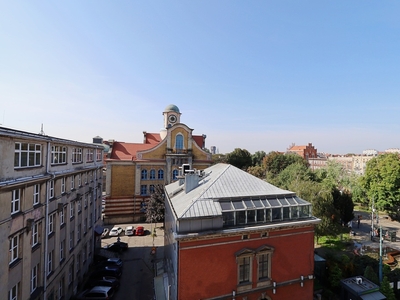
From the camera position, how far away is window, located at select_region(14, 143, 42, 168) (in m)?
10.6

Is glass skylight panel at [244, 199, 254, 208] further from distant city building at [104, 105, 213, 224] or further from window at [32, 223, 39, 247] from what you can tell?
distant city building at [104, 105, 213, 224]

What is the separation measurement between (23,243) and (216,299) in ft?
33.6

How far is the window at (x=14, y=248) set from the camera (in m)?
→ 10.5

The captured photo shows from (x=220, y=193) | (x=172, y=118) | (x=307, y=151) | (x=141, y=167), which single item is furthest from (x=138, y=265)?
(x=307, y=151)

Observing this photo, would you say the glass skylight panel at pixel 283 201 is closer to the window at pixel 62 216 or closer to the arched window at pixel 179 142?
the window at pixel 62 216

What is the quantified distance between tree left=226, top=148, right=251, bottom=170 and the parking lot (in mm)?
38164

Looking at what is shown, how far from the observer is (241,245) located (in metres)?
13.0

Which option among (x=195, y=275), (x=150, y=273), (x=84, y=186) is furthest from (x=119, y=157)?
(x=195, y=275)

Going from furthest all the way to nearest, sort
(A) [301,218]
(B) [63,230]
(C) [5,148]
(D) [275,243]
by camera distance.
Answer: (B) [63,230] → (A) [301,218] → (D) [275,243] → (C) [5,148]

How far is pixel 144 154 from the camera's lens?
36.7 metres

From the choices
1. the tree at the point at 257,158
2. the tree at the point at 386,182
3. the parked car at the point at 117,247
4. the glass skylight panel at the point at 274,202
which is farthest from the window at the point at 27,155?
the tree at the point at 257,158

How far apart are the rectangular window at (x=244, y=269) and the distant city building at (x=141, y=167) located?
82.2 feet

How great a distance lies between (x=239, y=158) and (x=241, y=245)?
5513 centimetres

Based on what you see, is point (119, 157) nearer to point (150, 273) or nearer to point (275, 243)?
point (150, 273)
